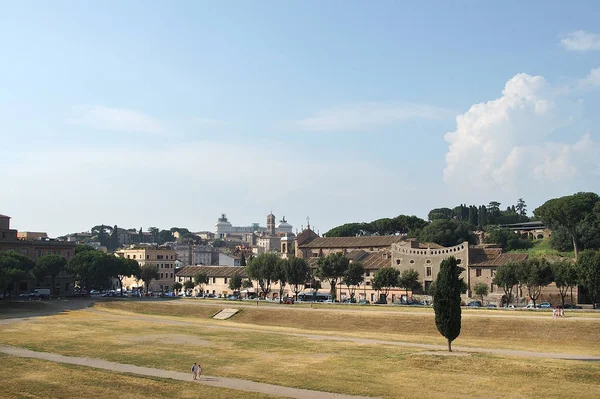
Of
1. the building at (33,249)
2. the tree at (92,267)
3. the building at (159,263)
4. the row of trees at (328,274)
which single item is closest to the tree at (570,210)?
the row of trees at (328,274)

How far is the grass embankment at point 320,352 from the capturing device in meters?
42.6

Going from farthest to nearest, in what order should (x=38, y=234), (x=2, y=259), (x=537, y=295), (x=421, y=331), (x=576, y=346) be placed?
(x=38, y=234) → (x=2, y=259) → (x=537, y=295) → (x=421, y=331) → (x=576, y=346)

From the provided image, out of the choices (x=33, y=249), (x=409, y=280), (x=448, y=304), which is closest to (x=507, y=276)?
(x=409, y=280)

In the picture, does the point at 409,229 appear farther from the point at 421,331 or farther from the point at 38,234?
the point at 421,331

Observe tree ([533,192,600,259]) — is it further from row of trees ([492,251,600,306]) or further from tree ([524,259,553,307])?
tree ([524,259,553,307])

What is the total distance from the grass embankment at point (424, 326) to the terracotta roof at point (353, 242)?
46.7 metres

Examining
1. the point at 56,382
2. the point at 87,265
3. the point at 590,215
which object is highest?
the point at 590,215

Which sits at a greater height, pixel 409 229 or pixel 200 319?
pixel 409 229

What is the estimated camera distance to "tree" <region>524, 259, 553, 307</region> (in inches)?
3509

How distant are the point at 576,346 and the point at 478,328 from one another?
39.1ft

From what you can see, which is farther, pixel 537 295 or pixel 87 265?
pixel 87 265

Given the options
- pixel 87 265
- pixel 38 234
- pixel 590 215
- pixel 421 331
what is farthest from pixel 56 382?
pixel 38 234

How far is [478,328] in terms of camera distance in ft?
229

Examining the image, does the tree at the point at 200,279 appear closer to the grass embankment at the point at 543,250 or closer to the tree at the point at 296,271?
the tree at the point at 296,271
